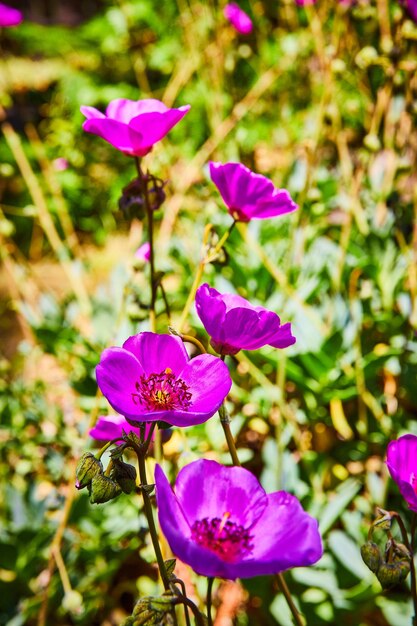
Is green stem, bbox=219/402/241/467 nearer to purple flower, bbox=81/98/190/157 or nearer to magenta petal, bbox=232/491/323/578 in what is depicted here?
→ magenta petal, bbox=232/491/323/578

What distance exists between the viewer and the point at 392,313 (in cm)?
113

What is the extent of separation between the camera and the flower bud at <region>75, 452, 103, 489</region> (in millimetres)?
388

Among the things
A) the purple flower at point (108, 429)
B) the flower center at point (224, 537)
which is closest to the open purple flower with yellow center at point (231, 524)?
the flower center at point (224, 537)

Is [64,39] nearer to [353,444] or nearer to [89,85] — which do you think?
[89,85]

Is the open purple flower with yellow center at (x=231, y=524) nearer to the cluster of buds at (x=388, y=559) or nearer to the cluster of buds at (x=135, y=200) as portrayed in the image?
the cluster of buds at (x=388, y=559)

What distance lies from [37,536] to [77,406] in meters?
0.28

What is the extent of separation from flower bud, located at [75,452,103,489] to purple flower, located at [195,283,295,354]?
0.40 ft

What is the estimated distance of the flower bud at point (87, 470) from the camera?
1.27ft

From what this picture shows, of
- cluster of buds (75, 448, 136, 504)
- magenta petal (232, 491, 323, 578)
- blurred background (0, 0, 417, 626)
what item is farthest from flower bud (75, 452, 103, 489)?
blurred background (0, 0, 417, 626)

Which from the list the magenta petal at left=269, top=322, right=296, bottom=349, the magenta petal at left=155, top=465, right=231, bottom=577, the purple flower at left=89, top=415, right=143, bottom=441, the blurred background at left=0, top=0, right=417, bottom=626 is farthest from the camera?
the blurred background at left=0, top=0, right=417, bottom=626

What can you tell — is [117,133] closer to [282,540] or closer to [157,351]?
[157,351]

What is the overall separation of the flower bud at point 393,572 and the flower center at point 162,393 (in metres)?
0.18

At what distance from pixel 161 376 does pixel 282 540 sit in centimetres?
15

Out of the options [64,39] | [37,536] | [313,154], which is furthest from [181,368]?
[64,39]
